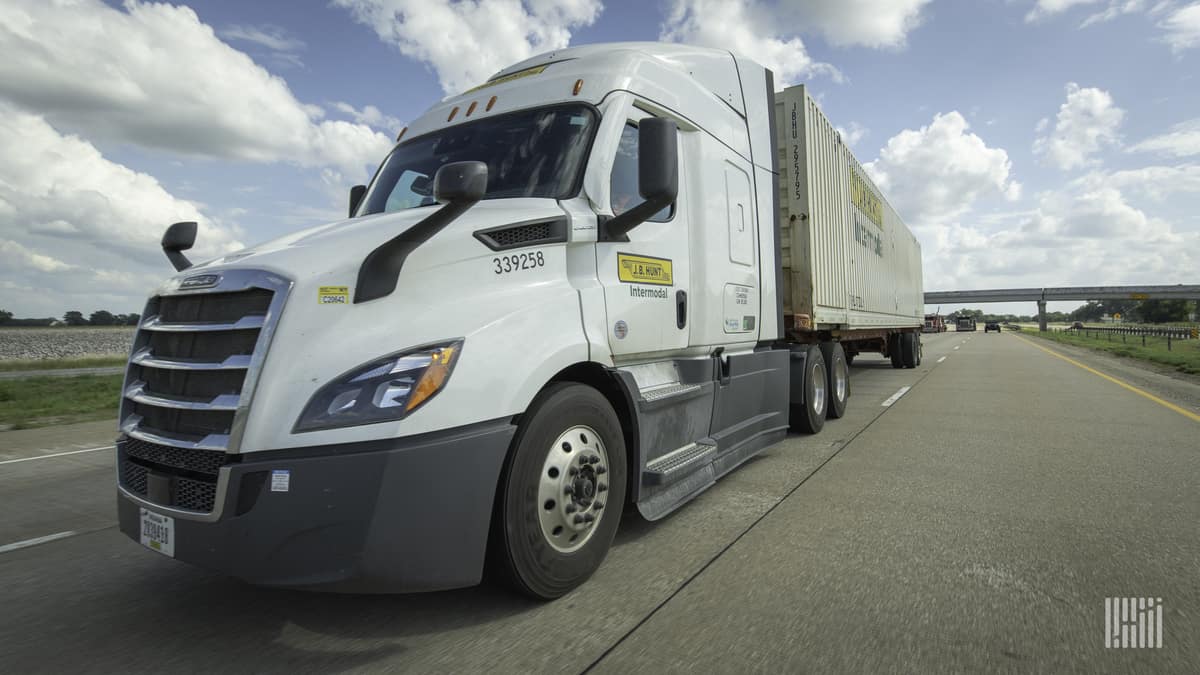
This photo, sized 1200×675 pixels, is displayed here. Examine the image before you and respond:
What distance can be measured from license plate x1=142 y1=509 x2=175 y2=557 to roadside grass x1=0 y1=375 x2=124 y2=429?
9.49 meters

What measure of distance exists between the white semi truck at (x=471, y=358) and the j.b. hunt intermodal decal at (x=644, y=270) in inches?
0.7

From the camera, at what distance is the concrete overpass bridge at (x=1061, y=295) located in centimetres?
8700

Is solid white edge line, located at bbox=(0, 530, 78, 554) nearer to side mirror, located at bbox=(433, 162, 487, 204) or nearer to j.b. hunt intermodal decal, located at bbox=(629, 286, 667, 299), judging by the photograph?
side mirror, located at bbox=(433, 162, 487, 204)

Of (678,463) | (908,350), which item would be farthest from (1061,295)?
(678,463)

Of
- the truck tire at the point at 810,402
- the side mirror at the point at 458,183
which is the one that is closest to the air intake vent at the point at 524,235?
the side mirror at the point at 458,183

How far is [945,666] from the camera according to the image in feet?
7.66

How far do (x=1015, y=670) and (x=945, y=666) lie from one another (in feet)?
0.77

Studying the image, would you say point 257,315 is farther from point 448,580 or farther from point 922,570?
point 922,570

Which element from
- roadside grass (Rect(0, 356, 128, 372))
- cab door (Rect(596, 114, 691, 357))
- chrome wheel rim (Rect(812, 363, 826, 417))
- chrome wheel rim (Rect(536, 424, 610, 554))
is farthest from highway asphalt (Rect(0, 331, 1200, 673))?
roadside grass (Rect(0, 356, 128, 372))

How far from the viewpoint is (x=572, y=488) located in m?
3.04

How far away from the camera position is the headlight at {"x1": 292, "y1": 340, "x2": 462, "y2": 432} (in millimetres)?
2324

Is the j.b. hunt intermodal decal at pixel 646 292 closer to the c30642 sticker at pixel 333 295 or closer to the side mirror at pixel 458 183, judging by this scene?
the side mirror at pixel 458 183

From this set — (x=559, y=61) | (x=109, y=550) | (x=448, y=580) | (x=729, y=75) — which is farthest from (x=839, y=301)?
(x=109, y=550)

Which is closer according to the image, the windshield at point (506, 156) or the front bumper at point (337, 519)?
the front bumper at point (337, 519)
